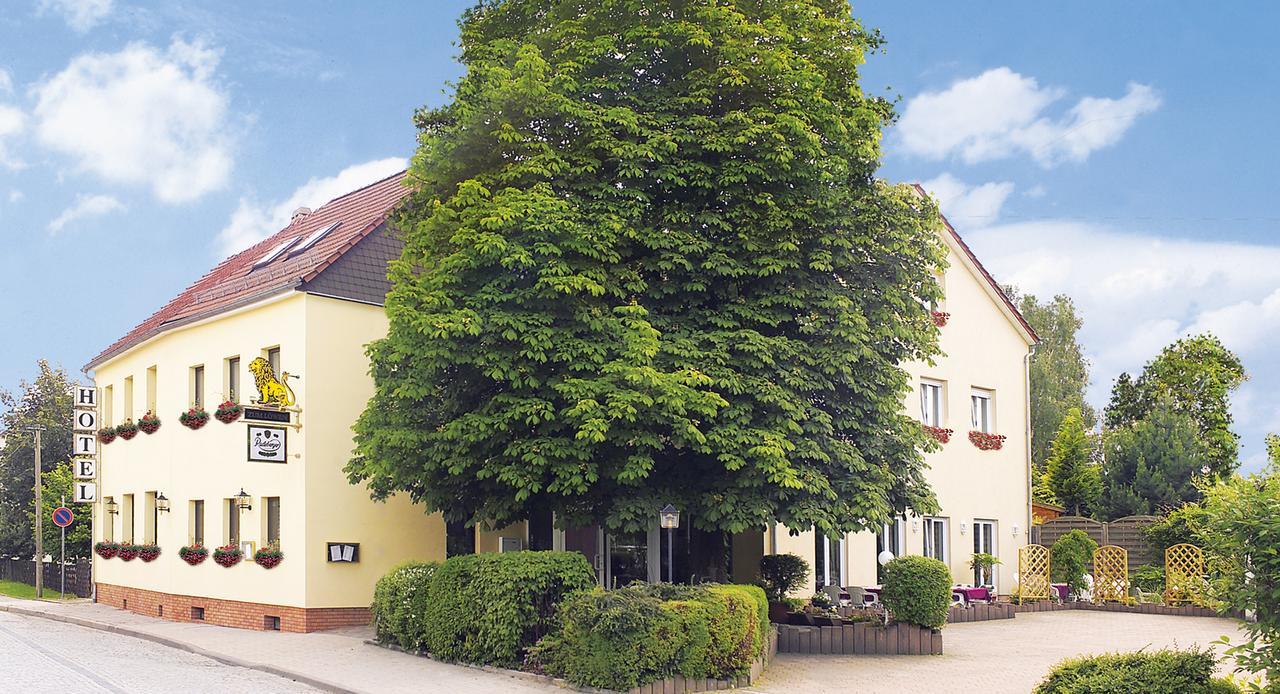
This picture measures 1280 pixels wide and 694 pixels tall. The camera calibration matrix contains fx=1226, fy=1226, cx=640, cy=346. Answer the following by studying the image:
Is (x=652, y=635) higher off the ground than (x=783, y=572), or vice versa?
(x=652, y=635)

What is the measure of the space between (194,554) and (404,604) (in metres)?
8.60

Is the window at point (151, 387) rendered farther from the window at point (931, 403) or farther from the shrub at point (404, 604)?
the window at point (931, 403)

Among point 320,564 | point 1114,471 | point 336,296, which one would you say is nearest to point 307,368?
point 336,296

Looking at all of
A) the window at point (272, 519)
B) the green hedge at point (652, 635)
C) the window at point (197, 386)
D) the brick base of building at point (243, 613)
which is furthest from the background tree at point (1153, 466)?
the window at point (197, 386)

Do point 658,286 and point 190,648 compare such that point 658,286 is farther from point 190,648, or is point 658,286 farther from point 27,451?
point 27,451

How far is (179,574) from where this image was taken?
2564 cm

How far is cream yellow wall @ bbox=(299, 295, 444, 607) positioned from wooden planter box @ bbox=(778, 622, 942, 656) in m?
7.93

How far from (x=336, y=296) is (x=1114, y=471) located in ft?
91.5

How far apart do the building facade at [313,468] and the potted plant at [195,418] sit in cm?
12

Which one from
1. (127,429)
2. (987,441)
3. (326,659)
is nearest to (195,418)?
(127,429)

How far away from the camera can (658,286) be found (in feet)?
57.7

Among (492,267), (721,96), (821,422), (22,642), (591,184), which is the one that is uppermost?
(721,96)

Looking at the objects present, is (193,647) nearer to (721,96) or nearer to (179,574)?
(179,574)

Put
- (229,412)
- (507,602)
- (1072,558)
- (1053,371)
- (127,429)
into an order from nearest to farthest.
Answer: (507,602) → (229,412) → (127,429) → (1072,558) → (1053,371)
